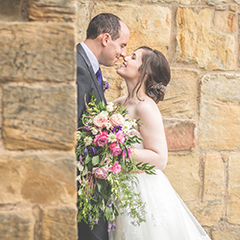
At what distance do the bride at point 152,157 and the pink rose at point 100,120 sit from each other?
1.12 ft

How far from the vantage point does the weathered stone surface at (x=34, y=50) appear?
3.18ft

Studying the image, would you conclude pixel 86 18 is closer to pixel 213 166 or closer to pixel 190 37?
pixel 190 37

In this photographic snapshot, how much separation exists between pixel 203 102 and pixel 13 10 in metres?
2.01

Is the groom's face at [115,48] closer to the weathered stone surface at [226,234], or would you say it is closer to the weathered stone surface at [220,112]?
the weathered stone surface at [220,112]

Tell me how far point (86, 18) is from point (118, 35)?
0.48 m

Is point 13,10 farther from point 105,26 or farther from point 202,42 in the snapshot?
point 202,42

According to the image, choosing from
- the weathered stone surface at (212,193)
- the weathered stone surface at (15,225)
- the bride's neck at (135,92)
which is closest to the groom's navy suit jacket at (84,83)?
the bride's neck at (135,92)

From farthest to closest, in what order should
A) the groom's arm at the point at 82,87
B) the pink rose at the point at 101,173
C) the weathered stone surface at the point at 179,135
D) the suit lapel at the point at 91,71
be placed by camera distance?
the weathered stone surface at the point at 179,135 → the suit lapel at the point at 91,71 → the groom's arm at the point at 82,87 → the pink rose at the point at 101,173

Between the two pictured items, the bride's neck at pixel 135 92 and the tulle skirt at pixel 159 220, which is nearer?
the tulle skirt at pixel 159 220

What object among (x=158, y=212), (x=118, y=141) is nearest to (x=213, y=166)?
(x=158, y=212)

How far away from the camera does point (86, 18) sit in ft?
8.16

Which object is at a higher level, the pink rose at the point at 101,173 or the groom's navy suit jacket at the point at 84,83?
the groom's navy suit jacket at the point at 84,83

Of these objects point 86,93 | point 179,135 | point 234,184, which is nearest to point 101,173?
point 86,93

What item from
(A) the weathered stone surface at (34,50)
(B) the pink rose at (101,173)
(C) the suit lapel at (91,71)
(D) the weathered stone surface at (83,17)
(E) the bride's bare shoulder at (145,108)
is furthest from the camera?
(D) the weathered stone surface at (83,17)
